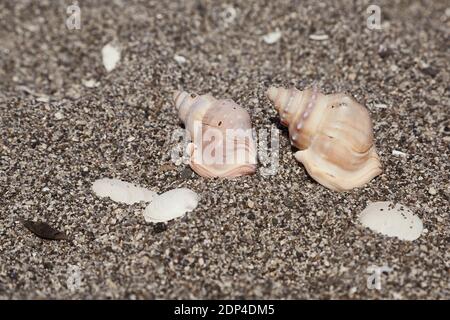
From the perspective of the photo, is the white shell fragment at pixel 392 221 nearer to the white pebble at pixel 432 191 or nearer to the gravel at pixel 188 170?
the gravel at pixel 188 170

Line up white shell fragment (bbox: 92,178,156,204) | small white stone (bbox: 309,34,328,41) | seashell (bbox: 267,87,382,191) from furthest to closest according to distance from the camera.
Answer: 1. small white stone (bbox: 309,34,328,41)
2. white shell fragment (bbox: 92,178,156,204)
3. seashell (bbox: 267,87,382,191)

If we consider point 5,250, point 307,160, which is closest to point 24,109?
point 5,250

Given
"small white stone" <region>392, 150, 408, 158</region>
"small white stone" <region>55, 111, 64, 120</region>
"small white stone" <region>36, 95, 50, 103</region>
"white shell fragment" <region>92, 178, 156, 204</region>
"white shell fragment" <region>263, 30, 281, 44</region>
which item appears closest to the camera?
"white shell fragment" <region>92, 178, 156, 204</region>

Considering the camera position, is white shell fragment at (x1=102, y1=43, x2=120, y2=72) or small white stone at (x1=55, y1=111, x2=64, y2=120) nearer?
small white stone at (x1=55, y1=111, x2=64, y2=120)

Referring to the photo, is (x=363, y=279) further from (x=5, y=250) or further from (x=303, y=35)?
(x=303, y=35)

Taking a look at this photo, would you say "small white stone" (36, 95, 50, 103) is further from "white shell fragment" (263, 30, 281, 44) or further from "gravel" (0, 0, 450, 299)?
"white shell fragment" (263, 30, 281, 44)

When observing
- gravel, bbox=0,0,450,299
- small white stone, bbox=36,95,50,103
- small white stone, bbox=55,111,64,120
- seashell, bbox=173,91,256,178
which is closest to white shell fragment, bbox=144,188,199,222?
gravel, bbox=0,0,450,299
